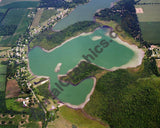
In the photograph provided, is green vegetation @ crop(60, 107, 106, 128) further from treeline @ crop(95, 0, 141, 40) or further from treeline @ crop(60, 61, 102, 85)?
treeline @ crop(95, 0, 141, 40)

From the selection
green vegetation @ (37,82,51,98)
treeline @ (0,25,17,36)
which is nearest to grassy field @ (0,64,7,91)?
green vegetation @ (37,82,51,98)

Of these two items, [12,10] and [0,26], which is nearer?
[0,26]

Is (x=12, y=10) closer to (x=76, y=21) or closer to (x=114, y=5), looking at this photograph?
(x=76, y=21)

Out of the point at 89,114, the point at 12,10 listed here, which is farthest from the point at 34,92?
the point at 12,10

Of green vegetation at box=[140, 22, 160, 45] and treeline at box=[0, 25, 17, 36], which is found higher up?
treeline at box=[0, 25, 17, 36]

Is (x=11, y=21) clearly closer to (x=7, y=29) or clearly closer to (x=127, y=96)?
(x=7, y=29)

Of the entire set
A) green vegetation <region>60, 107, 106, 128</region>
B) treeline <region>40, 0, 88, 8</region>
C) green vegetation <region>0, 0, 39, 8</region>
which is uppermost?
green vegetation <region>0, 0, 39, 8</region>
